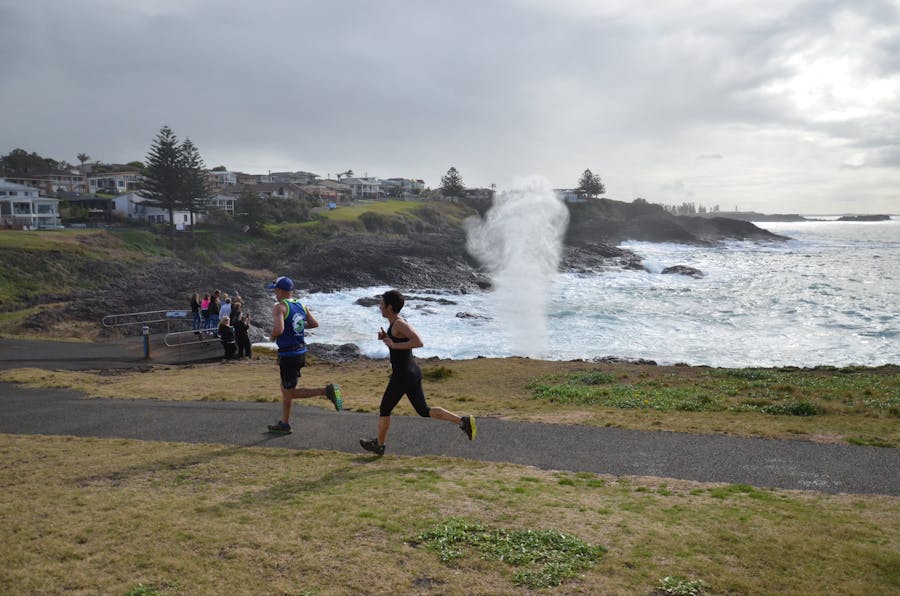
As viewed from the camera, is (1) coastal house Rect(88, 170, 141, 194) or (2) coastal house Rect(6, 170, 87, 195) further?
(1) coastal house Rect(88, 170, 141, 194)

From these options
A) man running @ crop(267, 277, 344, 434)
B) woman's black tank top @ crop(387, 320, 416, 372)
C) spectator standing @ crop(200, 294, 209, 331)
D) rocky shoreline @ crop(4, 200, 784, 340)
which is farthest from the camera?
rocky shoreline @ crop(4, 200, 784, 340)

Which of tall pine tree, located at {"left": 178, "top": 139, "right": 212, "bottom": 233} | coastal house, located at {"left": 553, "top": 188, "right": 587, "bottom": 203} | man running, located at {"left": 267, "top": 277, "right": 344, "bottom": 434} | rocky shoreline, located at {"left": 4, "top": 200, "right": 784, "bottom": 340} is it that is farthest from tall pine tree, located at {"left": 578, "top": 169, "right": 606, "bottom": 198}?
man running, located at {"left": 267, "top": 277, "right": 344, "bottom": 434}

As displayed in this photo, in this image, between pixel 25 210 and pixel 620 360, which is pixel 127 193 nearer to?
pixel 25 210

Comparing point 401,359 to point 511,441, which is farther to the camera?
point 511,441

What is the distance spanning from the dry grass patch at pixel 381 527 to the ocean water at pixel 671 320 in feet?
56.9

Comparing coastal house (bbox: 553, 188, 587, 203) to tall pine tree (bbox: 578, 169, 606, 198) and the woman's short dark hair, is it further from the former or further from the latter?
the woman's short dark hair

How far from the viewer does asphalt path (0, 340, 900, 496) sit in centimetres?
760

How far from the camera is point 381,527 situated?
18.1ft

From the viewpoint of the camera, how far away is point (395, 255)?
5531 centimetres

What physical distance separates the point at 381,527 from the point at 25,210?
72.7 meters

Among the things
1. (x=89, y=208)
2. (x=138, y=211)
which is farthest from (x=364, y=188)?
(x=89, y=208)

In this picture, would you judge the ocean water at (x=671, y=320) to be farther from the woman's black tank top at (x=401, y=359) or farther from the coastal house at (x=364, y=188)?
the coastal house at (x=364, y=188)

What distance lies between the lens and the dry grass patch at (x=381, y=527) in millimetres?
4555

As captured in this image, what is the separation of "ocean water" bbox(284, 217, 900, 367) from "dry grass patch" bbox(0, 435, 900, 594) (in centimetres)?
1733
